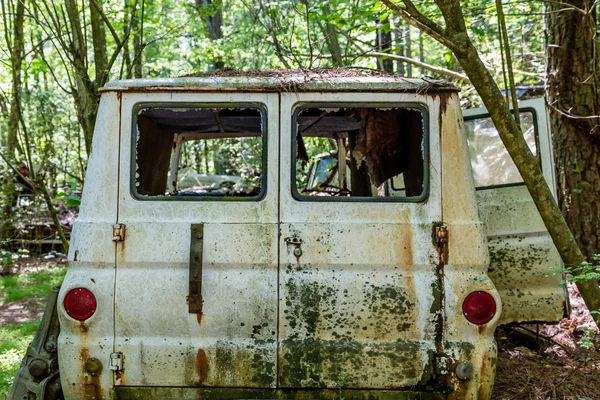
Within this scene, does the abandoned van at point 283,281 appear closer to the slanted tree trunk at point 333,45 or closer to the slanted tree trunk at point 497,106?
the slanted tree trunk at point 497,106

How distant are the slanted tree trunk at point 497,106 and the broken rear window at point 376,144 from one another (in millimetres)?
502

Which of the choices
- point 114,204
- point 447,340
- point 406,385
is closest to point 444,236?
point 447,340

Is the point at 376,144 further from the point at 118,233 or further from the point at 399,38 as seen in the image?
the point at 399,38

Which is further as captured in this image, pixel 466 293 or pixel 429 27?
pixel 429 27

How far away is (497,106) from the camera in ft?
12.3

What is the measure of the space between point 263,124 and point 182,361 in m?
1.30

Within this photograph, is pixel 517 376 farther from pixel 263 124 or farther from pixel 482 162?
pixel 263 124

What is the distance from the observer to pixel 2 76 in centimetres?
1364

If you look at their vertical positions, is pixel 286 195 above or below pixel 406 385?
above

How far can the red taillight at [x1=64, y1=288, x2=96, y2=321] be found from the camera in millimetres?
3174

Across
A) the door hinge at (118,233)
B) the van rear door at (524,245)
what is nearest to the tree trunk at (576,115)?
the van rear door at (524,245)

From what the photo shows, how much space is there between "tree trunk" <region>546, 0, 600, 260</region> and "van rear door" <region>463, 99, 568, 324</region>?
1.73 m

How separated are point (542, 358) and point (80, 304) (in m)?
3.38

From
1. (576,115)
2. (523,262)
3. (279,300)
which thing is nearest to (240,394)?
(279,300)
